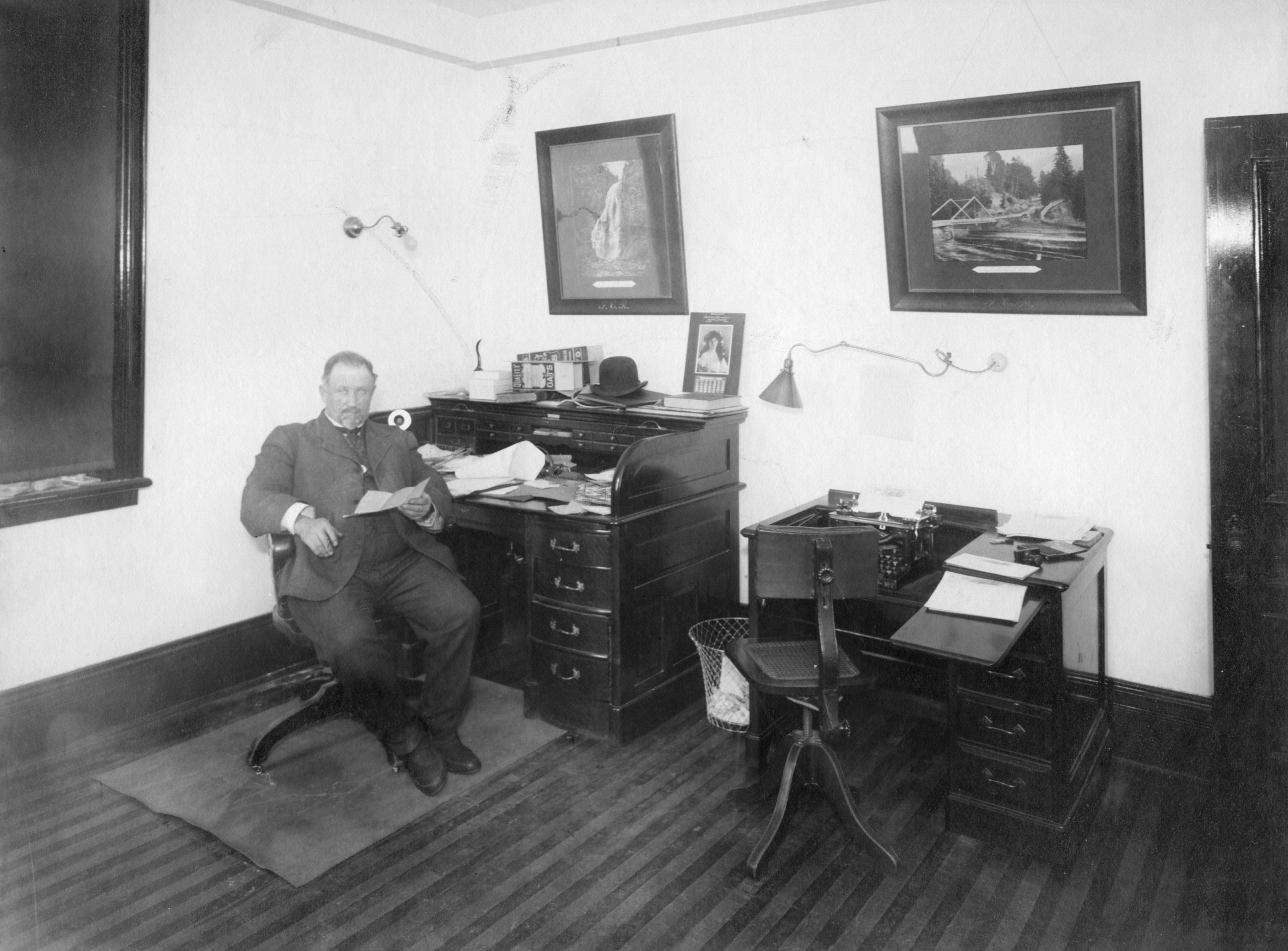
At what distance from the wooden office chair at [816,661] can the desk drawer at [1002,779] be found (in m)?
0.30

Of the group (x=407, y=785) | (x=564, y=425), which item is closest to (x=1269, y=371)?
(x=564, y=425)

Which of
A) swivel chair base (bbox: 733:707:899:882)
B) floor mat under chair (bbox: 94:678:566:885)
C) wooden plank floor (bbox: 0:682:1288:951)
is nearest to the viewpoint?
wooden plank floor (bbox: 0:682:1288:951)

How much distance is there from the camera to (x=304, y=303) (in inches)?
152

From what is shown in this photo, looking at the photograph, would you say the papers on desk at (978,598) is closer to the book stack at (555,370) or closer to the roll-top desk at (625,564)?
the roll-top desk at (625,564)

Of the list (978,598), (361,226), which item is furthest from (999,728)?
(361,226)

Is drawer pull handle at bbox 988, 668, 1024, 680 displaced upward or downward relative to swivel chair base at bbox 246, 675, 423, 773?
upward

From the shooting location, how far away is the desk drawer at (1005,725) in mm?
2629

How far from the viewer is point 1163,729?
3.13 m

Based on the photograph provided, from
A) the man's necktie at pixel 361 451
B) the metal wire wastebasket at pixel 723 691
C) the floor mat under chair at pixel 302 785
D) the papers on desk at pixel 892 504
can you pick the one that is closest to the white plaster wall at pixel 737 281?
the papers on desk at pixel 892 504

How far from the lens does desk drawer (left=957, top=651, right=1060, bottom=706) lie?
2.61m

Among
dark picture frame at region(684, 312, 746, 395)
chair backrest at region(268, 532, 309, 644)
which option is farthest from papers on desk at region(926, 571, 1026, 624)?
chair backrest at region(268, 532, 309, 644)

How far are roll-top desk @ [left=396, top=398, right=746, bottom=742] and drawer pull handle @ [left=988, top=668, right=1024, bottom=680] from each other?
122cm

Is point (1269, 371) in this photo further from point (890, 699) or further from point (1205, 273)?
point (890, 699)

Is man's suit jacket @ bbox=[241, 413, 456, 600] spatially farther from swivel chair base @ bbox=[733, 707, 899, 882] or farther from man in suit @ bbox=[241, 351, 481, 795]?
swivel chair base @ bbox=[733, 707, 899, 882]
